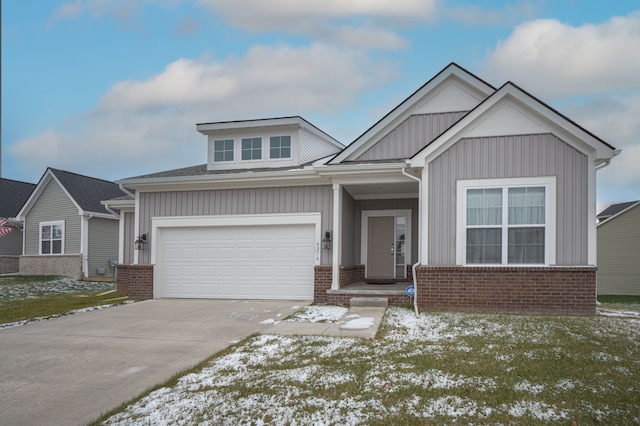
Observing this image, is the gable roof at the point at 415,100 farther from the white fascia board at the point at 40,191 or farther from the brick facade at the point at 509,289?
the white fascia board at the point at 40,191

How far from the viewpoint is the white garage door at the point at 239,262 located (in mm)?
12414

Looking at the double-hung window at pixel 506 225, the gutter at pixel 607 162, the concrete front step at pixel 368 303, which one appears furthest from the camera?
the concrete front step at pixel 368 303

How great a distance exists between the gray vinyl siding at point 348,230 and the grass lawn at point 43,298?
6.02 m

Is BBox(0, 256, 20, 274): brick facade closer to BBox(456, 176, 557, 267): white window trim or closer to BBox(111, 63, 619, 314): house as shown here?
BBox(111, 63, 619, 314): house

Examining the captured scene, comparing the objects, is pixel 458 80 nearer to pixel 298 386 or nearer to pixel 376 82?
pixel 376 82

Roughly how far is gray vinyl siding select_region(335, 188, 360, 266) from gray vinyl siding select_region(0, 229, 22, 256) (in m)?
20.7

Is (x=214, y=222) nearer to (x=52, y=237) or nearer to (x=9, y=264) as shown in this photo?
(x=52, y=237)

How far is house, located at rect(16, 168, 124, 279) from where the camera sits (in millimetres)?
22297

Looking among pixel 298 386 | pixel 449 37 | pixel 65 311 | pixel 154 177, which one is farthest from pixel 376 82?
pixel 298 386

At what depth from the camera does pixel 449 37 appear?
12.8 metres

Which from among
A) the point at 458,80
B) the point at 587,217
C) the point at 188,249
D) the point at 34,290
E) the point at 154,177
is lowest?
the point at 34,290

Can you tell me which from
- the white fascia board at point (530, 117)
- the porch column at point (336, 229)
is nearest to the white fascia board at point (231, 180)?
the porch column at point (336, 229)

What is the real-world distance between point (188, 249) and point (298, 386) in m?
8.77

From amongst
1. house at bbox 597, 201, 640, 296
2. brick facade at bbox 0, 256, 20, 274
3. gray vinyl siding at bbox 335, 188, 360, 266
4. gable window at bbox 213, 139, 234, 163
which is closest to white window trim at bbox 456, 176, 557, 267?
→ gray vinyl siding at bbox 335, 188, 360, 266
